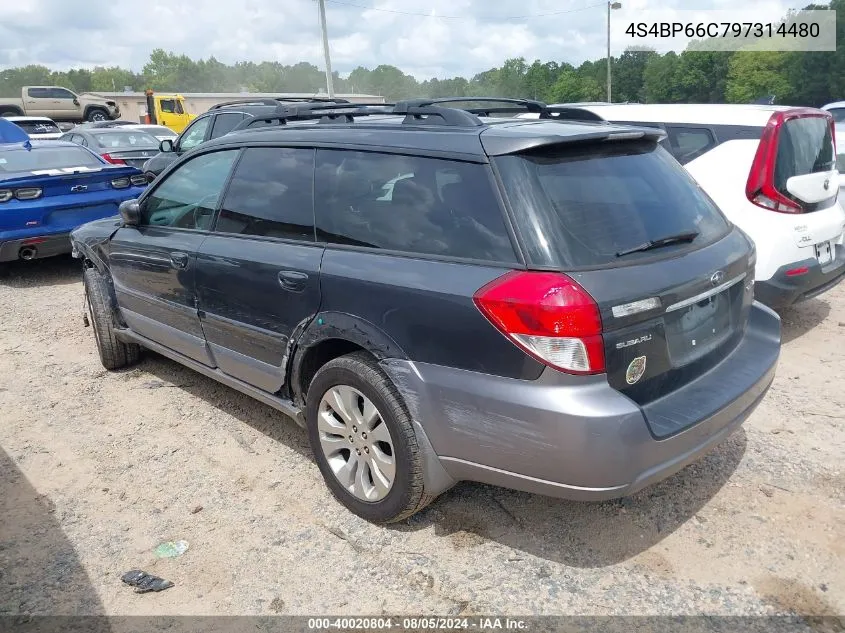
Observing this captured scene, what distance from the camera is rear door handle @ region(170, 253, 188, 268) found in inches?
151

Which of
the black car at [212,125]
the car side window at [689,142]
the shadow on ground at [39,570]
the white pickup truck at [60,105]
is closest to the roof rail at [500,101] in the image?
the car side window at [689,142]

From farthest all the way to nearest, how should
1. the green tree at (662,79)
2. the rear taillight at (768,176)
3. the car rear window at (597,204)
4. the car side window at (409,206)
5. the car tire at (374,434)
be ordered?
the green tree at (662,79) → the rear taillight at (768,176) → the car tire at (374,434) → the car side window at (409,206) → the car rear window at (597,204)

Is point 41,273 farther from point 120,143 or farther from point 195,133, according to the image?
point 120,143

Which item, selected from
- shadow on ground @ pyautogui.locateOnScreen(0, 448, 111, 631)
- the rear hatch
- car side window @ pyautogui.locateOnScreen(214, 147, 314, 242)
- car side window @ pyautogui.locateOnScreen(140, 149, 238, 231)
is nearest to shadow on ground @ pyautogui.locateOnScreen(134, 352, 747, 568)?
the rear hatch

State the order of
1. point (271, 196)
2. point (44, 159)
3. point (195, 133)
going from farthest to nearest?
point (195, 133), point (44, 159), point (271, 196)

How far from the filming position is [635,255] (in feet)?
8.36

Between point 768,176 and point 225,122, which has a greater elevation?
point 225,122

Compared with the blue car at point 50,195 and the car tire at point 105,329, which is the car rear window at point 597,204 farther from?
the blue car at point 50,195

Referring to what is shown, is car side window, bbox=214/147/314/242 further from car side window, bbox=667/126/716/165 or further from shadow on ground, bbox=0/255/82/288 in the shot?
shadow on ground, bbox=0/255/82/288

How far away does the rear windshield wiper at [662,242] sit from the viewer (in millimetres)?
2553

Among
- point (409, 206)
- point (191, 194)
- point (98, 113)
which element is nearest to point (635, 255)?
point (409, 206)

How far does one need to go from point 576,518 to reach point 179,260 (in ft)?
8.36

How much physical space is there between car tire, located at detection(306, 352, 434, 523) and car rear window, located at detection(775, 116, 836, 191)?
3.48 meters

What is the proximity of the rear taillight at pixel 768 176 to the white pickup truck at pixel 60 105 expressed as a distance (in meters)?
32.7
